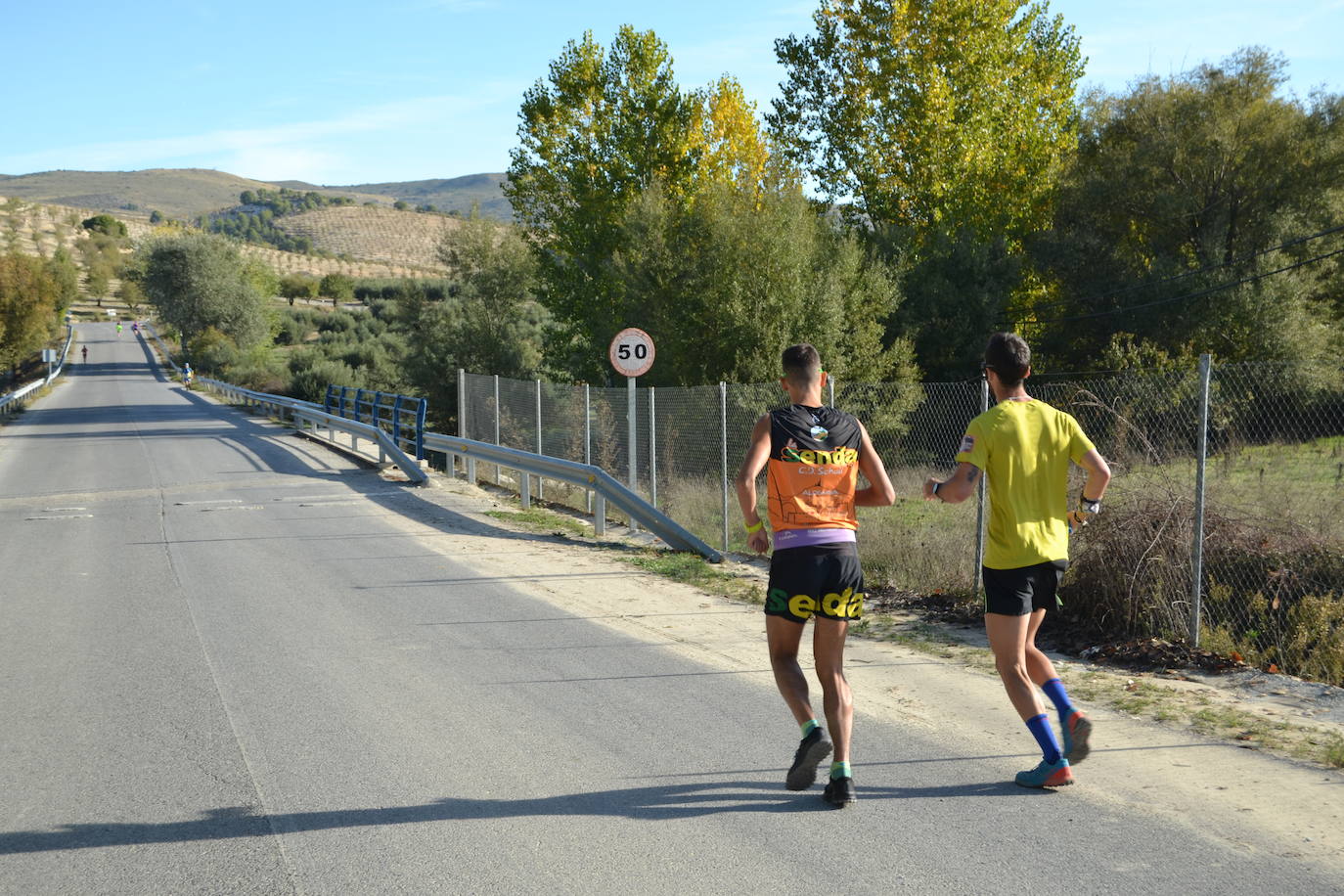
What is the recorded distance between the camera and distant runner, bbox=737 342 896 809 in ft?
15.7

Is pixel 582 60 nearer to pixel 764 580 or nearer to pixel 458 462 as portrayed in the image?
pixel 458 462

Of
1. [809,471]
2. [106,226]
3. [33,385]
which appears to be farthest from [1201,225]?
[106,226]

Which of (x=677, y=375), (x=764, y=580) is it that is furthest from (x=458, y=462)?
(x=764, y=580)

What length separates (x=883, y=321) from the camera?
99.3ft

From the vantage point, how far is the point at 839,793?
189 inches

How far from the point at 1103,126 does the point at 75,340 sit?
307 feet

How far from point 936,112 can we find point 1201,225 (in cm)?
819

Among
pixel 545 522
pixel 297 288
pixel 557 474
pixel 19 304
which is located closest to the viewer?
pixel 557 474

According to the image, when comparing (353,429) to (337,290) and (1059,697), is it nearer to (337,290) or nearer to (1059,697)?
(1059,697)

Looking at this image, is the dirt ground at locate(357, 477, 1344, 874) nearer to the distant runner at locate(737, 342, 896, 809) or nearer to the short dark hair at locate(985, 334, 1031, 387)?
the distant runner at locate(737, 342, 896, 809)

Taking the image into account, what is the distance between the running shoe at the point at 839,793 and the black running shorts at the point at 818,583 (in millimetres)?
719

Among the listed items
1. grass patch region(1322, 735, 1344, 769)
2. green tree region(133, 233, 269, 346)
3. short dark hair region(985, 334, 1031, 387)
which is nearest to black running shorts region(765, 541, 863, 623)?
short dark hair region(985, 334, 1031, 387)

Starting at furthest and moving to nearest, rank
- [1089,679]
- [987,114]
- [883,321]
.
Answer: [987,114] → [883,321] → [1089,679]

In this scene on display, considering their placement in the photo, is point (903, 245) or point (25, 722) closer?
point (25, 722)
